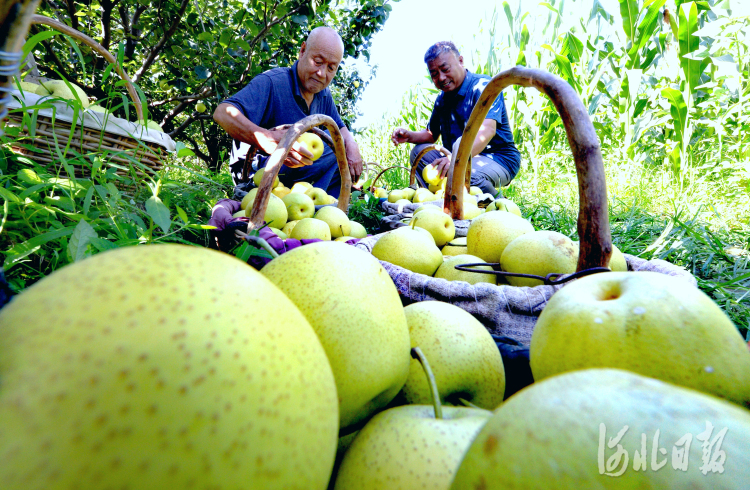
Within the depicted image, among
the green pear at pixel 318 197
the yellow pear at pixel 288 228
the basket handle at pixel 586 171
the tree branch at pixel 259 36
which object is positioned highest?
the tree branch at pixel 259 36

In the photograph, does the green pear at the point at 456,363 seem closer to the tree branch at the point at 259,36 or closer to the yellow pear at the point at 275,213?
the yellow pear at the point at 275,213

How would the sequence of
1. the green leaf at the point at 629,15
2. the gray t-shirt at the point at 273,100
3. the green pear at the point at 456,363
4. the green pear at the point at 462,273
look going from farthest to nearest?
the green leaf at the point at 629,15, the gray t-shirt at the point at 273,100, the green pear at the point at 462,273, the green pear at the point at 456,363

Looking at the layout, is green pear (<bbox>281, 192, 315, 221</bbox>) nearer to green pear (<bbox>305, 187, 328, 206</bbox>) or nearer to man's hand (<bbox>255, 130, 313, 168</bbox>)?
man's hand (<bbox>255, 130, 313, 168</bbox>)

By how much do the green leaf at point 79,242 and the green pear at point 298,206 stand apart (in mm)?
1817

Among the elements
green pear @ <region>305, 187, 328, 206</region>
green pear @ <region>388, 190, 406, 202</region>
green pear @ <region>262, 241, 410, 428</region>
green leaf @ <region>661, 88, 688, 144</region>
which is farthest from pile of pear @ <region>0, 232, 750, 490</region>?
green leaf @ <region>661, 88, 688, 144</region>

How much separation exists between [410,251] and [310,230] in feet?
2.65

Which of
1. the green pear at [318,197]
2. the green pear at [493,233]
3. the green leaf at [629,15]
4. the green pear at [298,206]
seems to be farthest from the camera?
the green leaf at [629,15]

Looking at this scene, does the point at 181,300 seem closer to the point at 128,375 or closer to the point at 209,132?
the point at 128,375

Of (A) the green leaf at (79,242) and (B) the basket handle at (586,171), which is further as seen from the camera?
(B) the basket handle at (586,171)

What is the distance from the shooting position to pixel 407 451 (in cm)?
56

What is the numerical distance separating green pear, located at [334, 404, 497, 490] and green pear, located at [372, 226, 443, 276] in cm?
107

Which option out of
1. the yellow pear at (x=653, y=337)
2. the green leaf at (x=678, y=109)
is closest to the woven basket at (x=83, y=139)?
the yellow pear at (x=653, y=337)

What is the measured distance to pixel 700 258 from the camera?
2.56 meters

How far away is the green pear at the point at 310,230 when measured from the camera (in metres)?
2.31
